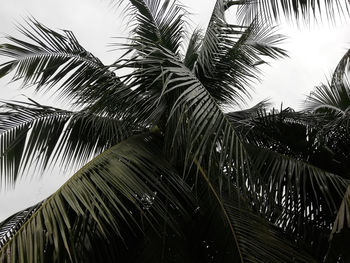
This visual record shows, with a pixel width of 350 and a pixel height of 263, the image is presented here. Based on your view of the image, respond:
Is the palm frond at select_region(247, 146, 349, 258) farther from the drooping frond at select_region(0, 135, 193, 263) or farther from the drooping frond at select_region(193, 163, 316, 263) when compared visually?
the drooping frond at select_region(0, 135, 193, 263)

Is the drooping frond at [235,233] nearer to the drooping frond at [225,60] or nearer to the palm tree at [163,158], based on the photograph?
the palm tree at [163,158]

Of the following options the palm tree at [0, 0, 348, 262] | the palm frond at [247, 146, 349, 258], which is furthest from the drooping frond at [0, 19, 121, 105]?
the palm frond at [247, 146, 349, 258]

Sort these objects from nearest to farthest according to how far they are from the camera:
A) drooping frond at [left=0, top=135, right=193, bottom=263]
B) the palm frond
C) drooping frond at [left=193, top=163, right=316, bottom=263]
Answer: drooping frond at [left=0, top=135, right=193, bottom=263] < drooping frond at [left=193, top=163, right=316, bottom=263] < the palm frond

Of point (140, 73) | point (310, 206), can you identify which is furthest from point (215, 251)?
point (140, 73)

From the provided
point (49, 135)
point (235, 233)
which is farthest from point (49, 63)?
point (235, 233)

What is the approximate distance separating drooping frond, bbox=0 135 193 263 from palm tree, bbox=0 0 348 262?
0.04 feet

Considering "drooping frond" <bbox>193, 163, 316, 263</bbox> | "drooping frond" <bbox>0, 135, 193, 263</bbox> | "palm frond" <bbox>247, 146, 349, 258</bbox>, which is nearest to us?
"drooping frond" <bbox>0, 135, 193, 263</bbox>

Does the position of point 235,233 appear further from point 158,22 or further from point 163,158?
point 158,22

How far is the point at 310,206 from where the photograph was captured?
A: 4.89 metres

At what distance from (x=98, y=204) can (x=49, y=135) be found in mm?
1970

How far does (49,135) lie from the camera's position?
5.22 m

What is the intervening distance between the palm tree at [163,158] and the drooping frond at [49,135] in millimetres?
12

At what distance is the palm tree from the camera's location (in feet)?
11.4

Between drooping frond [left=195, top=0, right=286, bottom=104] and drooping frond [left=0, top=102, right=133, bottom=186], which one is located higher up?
drooping frond [left=195, top=0, right=286, bottom=104]
